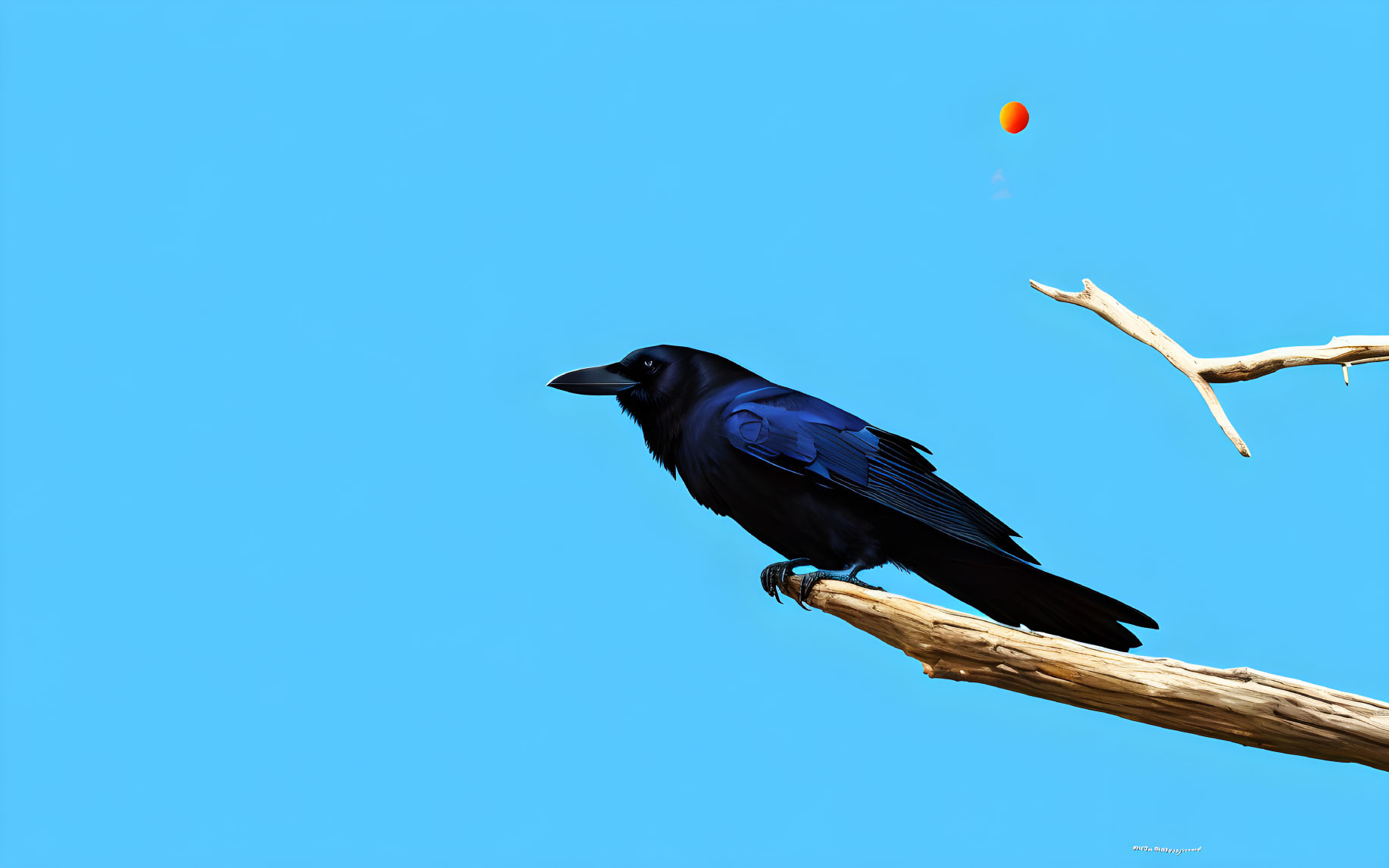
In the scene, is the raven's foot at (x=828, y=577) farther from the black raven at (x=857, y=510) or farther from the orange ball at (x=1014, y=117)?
the orange ball at (x=1014, y=117)

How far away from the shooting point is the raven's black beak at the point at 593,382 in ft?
13.3

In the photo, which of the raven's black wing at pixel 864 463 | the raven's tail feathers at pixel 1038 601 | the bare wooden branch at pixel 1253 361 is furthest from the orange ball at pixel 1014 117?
the raven's tail feathers at pixel 1038 601

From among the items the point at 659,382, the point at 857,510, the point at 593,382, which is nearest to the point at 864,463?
the point at 857,510

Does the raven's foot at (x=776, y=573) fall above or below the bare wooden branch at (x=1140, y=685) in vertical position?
above

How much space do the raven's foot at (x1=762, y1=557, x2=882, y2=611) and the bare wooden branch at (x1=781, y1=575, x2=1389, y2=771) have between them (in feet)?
0.34

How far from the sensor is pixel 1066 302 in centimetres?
377

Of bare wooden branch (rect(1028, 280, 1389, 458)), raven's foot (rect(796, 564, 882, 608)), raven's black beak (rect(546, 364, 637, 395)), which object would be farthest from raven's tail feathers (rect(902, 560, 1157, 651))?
raven's black beak (rect(546, 364, 637, 395))

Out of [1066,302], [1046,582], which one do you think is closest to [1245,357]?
[1066,302]

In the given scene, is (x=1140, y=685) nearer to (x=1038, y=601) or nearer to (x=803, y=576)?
(x=1038, y=601)

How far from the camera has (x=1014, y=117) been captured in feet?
12.0

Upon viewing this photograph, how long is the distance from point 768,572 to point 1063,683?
1034 mm

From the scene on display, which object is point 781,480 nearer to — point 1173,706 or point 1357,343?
point 1173,706

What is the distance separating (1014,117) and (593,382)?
1691 mm

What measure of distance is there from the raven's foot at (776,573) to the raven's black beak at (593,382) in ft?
2.74
